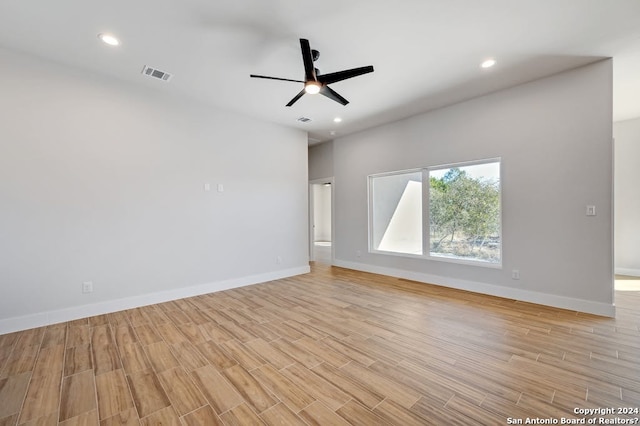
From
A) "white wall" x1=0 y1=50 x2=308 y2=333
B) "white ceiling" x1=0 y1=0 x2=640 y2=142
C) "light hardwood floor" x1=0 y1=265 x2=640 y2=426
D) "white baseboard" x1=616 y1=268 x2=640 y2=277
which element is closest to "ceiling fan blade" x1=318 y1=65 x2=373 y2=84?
"white ceiling" x1=0 y1=0 x2=640 y2=142

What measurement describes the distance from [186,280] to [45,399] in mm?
2350

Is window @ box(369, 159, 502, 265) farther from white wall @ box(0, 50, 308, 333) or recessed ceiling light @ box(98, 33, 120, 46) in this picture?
recessed ceiling light @ box(98, 33, 120, 46)

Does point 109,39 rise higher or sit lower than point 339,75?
higher

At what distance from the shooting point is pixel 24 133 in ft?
10.0

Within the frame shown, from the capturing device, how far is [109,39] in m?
2.79

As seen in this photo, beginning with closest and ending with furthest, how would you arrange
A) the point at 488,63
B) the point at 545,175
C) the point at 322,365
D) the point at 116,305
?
Result: the point at 322,365
the point at 488,63
the point at 116,305
the point at 545,175

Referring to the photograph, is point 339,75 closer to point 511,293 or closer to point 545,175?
point 545,175

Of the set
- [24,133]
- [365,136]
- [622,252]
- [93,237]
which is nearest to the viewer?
[24,133]

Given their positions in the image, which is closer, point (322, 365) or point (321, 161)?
point (322, 365)

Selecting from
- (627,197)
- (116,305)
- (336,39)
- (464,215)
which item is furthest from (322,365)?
(627,197)

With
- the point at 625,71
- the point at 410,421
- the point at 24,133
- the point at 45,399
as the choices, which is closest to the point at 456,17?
the point at 625,71

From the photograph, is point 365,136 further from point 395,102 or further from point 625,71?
point 625,71

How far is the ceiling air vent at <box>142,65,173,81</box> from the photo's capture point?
11.1 feet

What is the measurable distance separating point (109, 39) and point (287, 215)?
3.68 metres
